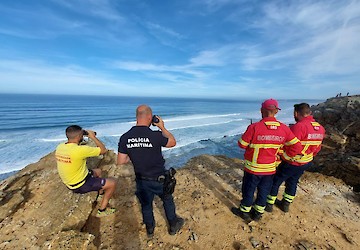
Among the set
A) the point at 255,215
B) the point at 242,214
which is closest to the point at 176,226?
the point at 242,214

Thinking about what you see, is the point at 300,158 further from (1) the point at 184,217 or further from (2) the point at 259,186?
(1) the point at 184,217

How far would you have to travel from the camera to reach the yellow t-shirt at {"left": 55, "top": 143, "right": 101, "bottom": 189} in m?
3.36

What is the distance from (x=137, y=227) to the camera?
3.91 metres

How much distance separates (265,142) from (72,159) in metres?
3.50

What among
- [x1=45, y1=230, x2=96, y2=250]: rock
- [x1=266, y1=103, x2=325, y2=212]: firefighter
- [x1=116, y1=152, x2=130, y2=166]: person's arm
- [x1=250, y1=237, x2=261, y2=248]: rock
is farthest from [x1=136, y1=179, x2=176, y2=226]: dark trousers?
[x1=266, y1=103, x2=325, y2=212]: firefighter

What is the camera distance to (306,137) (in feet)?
12.7

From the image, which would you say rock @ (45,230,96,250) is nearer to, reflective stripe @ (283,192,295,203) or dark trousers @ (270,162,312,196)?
dark trousers @ (270,162,312,196)

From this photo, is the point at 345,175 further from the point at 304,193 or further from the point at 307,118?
the point at 307,118

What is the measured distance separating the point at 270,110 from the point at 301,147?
109 cm

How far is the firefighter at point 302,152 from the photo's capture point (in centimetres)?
387

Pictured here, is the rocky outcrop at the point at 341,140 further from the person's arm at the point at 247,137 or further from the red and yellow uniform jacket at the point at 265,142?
the person's arm at the point at 247,137

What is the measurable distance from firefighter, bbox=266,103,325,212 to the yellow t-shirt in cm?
387

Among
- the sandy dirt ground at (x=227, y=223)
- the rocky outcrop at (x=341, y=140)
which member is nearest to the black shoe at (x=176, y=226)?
the sandy dirt ground at (x=227, y=223)

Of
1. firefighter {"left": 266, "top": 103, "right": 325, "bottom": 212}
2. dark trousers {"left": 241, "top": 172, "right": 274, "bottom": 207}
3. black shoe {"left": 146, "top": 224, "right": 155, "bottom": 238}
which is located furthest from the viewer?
firefighter {"left": 266, "top": 103, "right": 325, "bottom": 212}
